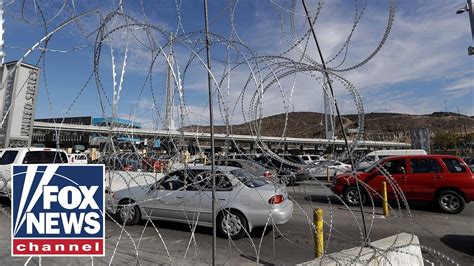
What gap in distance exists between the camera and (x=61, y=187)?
110 inches

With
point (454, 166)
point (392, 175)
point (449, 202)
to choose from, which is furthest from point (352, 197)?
point (454, 166)

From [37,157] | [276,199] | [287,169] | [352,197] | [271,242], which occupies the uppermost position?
[37,157]

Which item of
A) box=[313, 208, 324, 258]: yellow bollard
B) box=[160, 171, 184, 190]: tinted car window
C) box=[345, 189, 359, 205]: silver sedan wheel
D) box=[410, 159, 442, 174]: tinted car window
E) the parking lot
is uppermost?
box=[410, 159, 442, 174]: tinted car window

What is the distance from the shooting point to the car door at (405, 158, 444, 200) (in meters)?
10.2

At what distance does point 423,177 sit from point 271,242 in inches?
236

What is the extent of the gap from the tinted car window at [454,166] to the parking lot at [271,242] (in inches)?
49.5

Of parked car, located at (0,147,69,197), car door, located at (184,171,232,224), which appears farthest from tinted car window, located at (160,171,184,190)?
parked car, located at (0,147,69,197)

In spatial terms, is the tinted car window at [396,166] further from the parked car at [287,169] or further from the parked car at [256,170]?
the parked car at [287,169]

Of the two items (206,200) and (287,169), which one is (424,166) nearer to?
(206,200)

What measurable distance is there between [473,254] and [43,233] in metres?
6.45

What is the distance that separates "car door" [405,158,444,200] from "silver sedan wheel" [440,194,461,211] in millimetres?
323

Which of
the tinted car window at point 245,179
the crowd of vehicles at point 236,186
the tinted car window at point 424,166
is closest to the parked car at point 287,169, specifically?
the crowd of vehicles at point 236,186

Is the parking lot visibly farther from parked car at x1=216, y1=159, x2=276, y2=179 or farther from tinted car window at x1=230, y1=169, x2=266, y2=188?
tinted car window at x1=230, y1=169, x2=266, y2=188

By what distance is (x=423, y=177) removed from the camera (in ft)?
34.1
